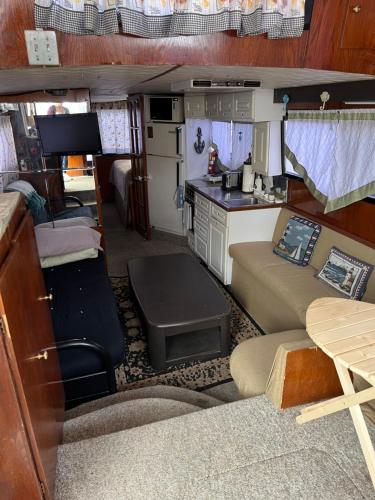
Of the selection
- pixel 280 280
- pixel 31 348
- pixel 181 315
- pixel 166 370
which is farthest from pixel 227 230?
pixel 31 348

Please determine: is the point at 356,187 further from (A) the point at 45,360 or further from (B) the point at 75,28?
(A) the point at 45,360

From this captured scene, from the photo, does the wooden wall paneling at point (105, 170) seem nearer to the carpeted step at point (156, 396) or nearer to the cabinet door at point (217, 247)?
the cabinet door at point (217, 247)

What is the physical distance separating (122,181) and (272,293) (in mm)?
3975

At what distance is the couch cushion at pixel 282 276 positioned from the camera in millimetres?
2637

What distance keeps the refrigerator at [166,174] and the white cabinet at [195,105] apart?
22 centimetres

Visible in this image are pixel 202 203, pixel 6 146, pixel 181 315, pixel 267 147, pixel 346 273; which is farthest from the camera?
pixel 202 203

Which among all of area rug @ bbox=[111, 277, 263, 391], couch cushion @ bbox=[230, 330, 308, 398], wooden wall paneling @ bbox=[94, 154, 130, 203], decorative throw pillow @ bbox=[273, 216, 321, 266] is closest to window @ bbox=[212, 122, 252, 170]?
decorative throw pillow @ bbox=[273, 216, 321, 266]

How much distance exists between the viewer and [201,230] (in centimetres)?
434

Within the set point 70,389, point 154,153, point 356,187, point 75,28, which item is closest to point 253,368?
point 70,389

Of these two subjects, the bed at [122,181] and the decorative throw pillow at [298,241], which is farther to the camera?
the bed at [122,181]

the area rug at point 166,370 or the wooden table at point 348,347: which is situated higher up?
the wooden table at point 348,347

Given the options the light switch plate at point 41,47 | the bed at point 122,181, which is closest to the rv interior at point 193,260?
the light switch plate at point 41,47

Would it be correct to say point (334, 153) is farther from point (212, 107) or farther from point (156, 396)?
point (156, 396)

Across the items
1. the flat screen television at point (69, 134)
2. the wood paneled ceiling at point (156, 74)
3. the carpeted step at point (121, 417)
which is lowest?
the carpeted step at point (121, 417)
